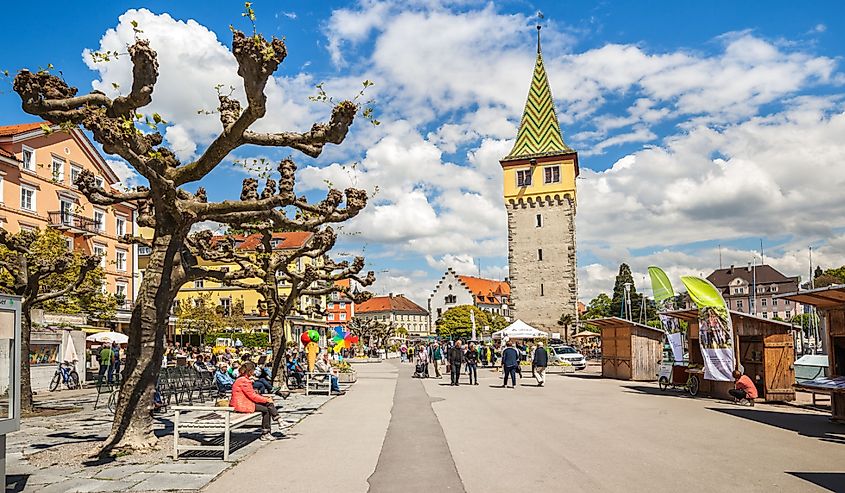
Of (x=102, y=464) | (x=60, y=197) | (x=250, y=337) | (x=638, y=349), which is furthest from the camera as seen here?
(x=250, y=337)

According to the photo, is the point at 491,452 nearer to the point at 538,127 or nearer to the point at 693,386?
the point at 693,386

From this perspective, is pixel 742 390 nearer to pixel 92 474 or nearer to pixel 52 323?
pixel 92 474

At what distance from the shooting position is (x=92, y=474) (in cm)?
932

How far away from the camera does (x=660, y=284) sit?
1008 inches

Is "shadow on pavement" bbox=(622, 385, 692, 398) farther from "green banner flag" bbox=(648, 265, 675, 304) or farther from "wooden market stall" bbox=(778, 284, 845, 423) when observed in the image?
"wooden market stall" bbox=(778, 284, 845, 423)

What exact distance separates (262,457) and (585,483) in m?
4.83

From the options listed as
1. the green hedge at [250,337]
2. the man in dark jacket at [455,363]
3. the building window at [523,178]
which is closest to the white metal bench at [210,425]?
the man in dark jacket at [455,363]

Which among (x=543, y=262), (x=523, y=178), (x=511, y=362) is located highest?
(x=523, y=178)

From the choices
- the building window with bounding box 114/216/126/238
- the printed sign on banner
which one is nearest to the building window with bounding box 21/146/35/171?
the building window with bounding box 114/216/126/238

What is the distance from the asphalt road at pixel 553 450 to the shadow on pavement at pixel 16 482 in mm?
2216

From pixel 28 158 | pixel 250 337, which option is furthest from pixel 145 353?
pixel 250 337

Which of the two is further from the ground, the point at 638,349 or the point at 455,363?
the point at 638,349

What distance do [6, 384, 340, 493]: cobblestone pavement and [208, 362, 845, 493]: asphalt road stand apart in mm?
462

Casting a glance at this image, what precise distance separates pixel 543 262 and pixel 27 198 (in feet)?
153
